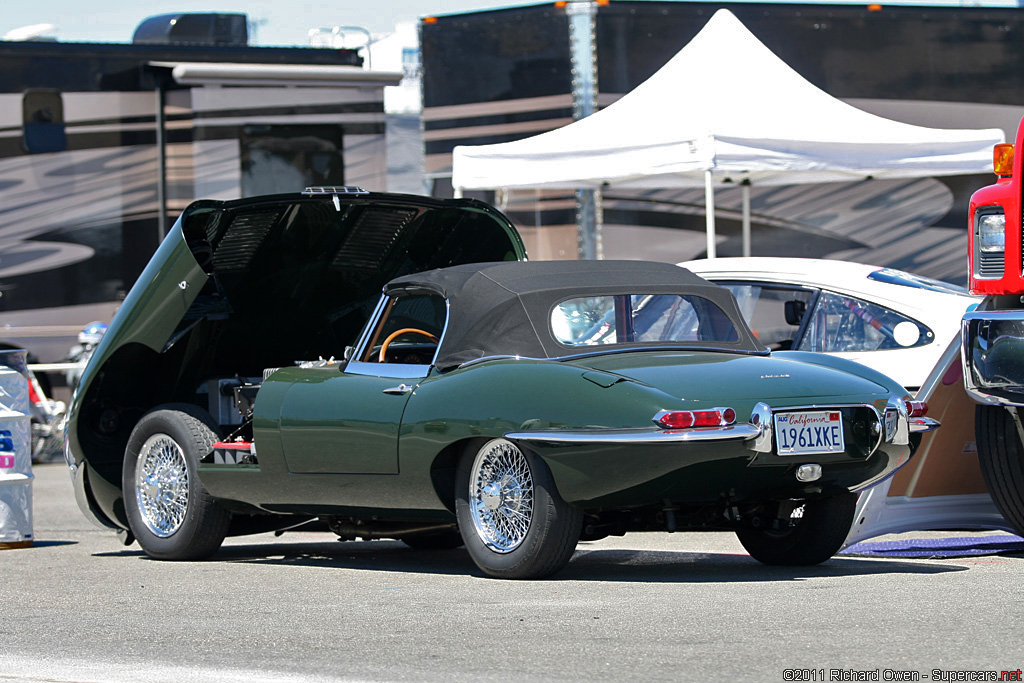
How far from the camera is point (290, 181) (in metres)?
15.6

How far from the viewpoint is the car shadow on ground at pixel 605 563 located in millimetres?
6637

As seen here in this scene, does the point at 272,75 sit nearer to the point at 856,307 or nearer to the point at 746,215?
the point at 746,215

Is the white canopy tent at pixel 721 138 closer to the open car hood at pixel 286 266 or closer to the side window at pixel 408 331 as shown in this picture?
the open car hood at pixel 286 266

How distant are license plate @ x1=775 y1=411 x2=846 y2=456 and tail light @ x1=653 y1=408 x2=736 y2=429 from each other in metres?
0.25

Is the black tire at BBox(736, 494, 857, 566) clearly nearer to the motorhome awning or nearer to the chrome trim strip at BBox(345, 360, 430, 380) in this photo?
the chrome trim strip at BBox(345, 360, 430, 380)

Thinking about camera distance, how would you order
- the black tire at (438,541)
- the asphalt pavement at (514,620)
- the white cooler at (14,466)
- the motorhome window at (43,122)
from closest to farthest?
the asphalt pavement at (514,620) → the black tire at (438,541) → the white cooler at (14,466) → the motorhome window at (43,122)

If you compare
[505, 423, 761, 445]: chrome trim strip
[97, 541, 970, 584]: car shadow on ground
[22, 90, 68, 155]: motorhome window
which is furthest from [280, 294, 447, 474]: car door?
[22, 90, 68, 155]: motorhome window

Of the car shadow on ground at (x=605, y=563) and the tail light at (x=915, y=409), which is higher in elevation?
the tail light at (x=915, y=409)

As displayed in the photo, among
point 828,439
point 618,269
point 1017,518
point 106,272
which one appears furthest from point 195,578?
point 106,272

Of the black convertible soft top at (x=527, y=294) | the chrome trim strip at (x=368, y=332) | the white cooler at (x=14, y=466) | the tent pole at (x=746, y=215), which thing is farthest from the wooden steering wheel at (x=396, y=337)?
the tent pole at (x=746, y=215)

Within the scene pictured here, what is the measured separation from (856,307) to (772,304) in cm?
70

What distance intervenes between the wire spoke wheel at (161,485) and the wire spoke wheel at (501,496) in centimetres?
197

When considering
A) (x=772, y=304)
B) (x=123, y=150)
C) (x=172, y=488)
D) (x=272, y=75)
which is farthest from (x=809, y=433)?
(x=123, y=150)

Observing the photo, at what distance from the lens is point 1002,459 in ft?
22.9
